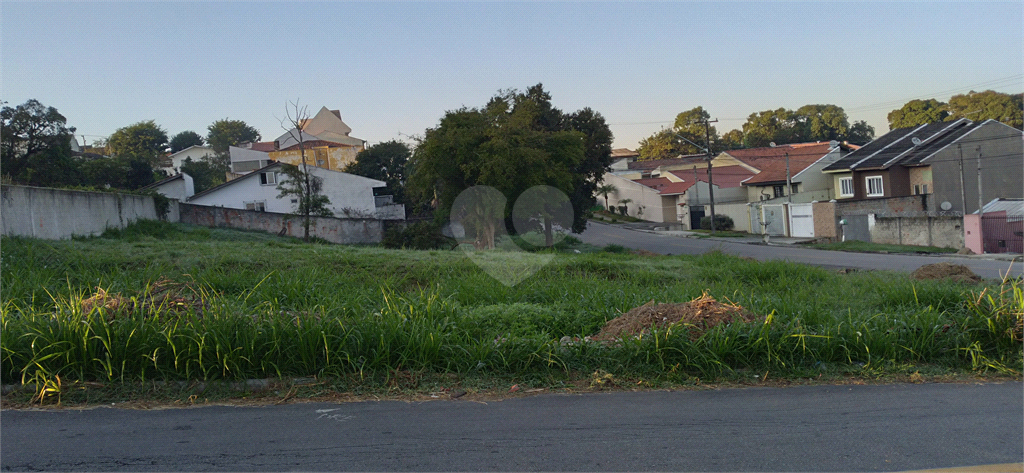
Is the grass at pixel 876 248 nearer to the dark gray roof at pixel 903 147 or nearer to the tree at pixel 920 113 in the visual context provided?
the dark gray roof at pixel 903 147

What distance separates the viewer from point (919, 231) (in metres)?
34.0

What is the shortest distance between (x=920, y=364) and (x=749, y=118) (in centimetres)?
9269

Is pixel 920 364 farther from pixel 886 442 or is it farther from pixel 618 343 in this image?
pixel 618 343

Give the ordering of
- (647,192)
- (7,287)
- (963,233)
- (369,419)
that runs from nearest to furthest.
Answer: (369,419) → (7,287) → (963,233) → (647,192)

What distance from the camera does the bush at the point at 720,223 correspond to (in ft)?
167

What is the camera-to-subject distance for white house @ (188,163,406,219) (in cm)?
4375

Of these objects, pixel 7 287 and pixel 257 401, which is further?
pixel 7 287

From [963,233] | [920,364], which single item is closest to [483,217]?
[963,233]

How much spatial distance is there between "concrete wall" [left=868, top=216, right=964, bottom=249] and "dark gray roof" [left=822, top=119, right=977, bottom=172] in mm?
8217

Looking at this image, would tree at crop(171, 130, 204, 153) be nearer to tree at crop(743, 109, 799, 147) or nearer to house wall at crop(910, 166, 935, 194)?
tree at crop(743, 109, 799, 147)

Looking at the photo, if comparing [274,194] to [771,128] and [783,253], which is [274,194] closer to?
[783,253]

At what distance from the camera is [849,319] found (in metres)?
6.97

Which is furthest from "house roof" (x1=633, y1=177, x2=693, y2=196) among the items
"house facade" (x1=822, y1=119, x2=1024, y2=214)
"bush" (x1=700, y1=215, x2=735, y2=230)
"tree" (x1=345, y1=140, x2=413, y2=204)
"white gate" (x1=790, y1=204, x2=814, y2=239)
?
"tree" (x1=345, y1=140, x2=413, y2=204)

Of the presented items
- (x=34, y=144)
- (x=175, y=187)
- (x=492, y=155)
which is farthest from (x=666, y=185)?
(x=34, y=144)
